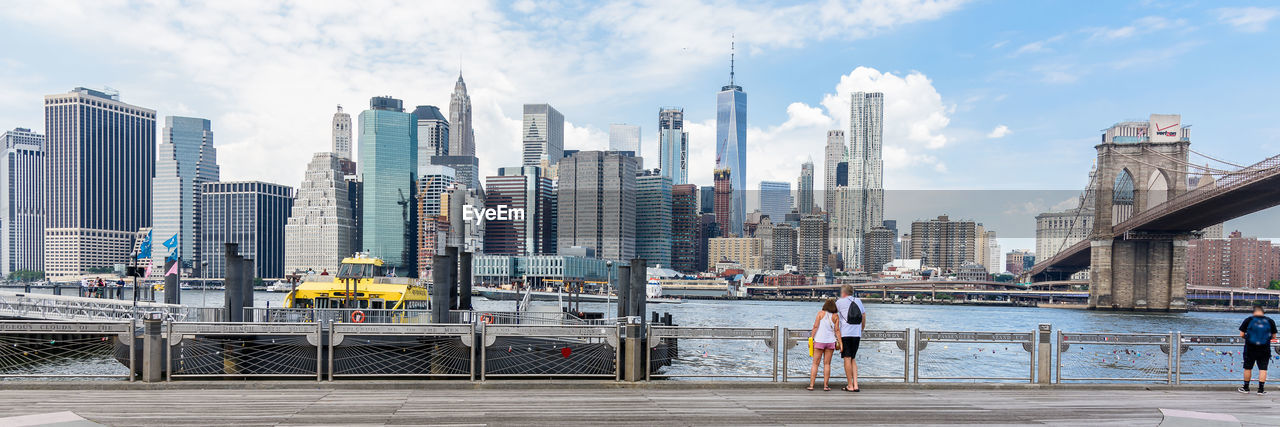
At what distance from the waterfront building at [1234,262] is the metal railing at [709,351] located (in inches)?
5929

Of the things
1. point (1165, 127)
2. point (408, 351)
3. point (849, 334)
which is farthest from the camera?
point (1165, 127)

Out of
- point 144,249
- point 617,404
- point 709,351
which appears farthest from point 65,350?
point 709,351

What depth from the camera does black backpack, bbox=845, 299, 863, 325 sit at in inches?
466

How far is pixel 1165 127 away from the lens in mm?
116312

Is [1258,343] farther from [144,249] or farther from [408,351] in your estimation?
[144,249]

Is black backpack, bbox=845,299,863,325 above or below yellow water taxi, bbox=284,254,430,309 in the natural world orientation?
above

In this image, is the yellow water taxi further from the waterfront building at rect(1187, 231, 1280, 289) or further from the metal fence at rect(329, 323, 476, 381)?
the waterfront building at rect(1187, 231, 1280, 289)

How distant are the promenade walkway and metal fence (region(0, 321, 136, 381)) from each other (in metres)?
0.84

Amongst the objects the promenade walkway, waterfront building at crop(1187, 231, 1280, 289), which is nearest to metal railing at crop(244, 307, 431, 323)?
the promenade walkway

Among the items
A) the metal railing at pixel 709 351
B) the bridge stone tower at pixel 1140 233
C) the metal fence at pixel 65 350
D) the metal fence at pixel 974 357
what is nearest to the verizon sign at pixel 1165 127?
the bridge stone tower at pixel 1140 233

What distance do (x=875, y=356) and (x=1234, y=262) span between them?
162m

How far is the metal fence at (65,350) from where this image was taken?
1190 cm

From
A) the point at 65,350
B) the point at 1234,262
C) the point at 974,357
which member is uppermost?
the point at 65,350

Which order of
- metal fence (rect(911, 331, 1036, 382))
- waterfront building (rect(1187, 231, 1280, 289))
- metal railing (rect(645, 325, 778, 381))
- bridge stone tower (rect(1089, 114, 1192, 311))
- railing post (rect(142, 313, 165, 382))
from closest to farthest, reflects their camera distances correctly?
1. railing post (rect(142, 313, 165, 382))
2. metal railing (rect(645, 325, 778, 381))
3. metal fence (rect(911, 331, 1036, 382))
4. bridge stone tower (rect(1089, 114, 1192, 311))
5. waterfront building (rect(1187, 231, 1280, 289))
